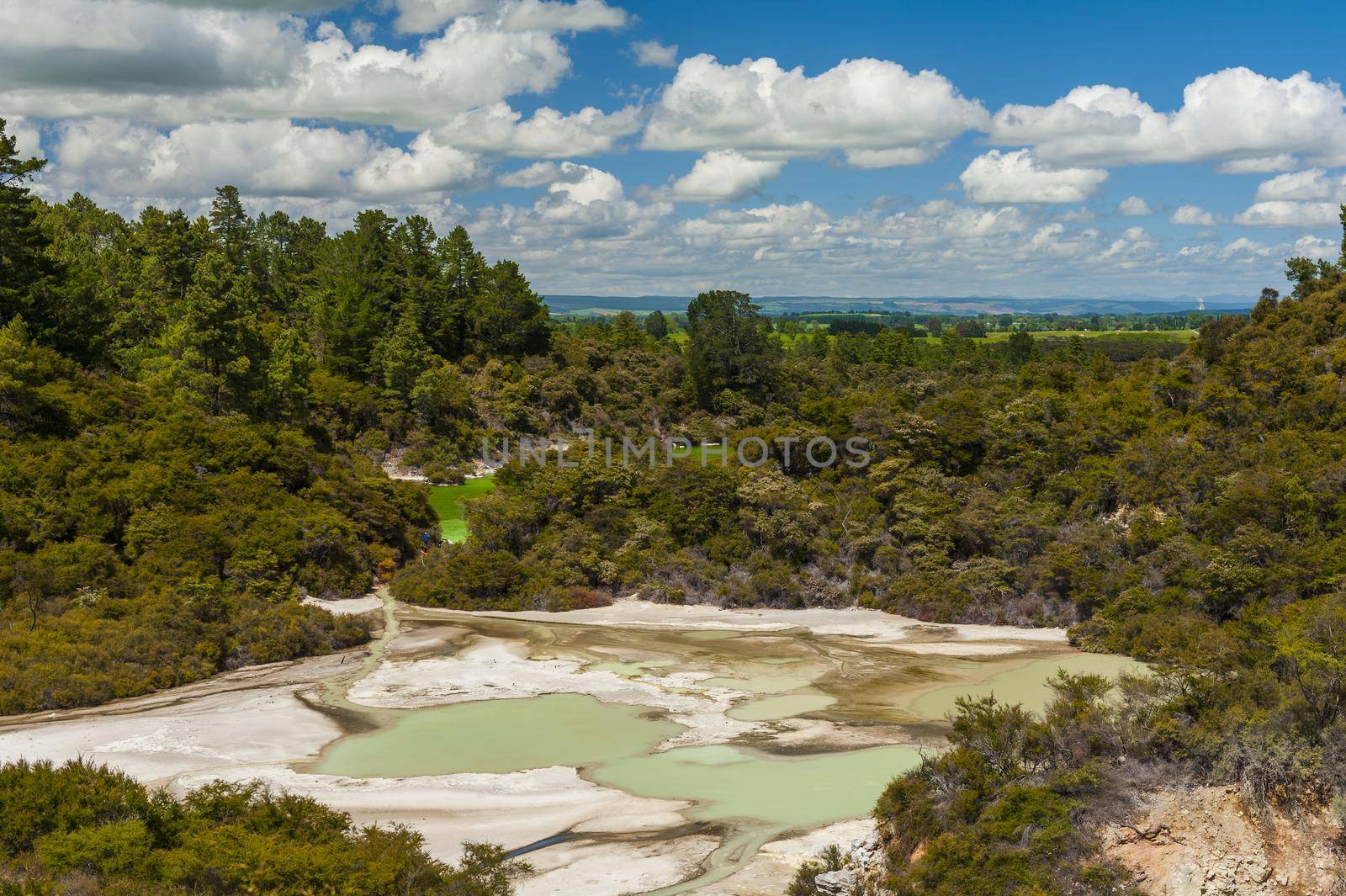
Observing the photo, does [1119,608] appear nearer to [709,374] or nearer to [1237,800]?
[1237,800]

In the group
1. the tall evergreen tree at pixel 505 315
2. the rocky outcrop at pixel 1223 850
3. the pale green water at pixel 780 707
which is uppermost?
the tall evergreen tree at pixel 505 315

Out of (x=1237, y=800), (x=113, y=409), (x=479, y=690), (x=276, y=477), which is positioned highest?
(x=113, y=409)

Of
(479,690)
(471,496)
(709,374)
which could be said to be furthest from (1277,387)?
(709,374)

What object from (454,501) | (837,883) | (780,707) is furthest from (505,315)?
(837,883)

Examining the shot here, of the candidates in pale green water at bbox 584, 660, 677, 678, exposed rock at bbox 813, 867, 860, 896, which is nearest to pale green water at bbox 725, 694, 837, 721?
pale green water at bbox 584, 660, 677, 678

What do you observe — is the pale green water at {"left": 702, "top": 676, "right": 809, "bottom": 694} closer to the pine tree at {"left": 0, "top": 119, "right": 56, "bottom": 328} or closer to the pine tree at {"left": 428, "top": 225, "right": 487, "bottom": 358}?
the pine tree at {"left": 0, "top": 119, "right": 56, "bottom": 328}

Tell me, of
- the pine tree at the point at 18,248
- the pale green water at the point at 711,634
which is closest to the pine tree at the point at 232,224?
the pine tree at the point at 18,248

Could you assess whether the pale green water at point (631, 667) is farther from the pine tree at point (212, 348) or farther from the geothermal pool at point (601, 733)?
the pine tree at point (212, 348)
